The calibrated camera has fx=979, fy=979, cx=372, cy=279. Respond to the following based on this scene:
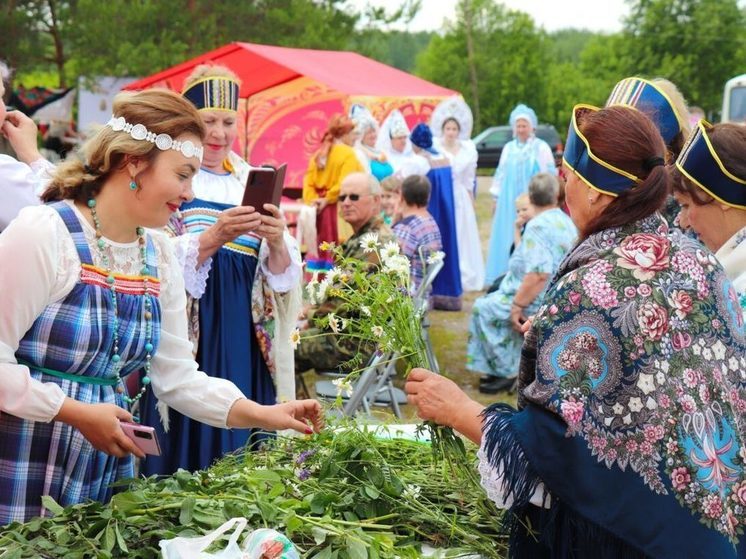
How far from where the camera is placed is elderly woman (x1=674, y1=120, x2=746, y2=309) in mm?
2609

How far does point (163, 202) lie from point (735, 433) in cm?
142

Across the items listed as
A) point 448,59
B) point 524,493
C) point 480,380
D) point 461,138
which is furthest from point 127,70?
point 448,59

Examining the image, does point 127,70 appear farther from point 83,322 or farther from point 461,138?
point 83,322

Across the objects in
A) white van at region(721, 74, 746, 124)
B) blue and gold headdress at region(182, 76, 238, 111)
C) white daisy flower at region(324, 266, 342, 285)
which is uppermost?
white van at region(721, 74, 746, 124)

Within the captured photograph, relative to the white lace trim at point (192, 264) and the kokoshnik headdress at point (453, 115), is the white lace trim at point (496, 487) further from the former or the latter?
the kokoshnik headdress at point (453, 115)

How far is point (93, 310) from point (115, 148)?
1.31ft

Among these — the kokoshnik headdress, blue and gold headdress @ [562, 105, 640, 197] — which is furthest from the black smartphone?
the kokoshnik headdress

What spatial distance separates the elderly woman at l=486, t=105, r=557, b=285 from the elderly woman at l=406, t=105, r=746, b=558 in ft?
30.2

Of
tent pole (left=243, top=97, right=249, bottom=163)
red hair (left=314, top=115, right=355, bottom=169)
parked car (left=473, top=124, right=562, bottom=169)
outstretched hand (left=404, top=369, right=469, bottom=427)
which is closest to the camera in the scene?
outstretched hand (left=404, top=369, right=469, bottom=427)

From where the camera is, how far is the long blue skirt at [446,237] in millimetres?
9945

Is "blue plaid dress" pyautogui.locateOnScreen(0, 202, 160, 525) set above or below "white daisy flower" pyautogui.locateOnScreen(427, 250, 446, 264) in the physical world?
below

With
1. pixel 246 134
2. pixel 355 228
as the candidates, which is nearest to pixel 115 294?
pixel 355 228

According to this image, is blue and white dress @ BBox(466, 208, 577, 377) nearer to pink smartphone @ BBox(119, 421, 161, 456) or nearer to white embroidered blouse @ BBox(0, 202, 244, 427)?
white embroidered blouse @ BBox(0, 202, 244, 427)

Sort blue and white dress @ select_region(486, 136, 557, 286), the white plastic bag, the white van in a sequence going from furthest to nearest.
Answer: the white van → blue and white dress @ select_region(486, 136, 557, 286) → the white plastic bag
